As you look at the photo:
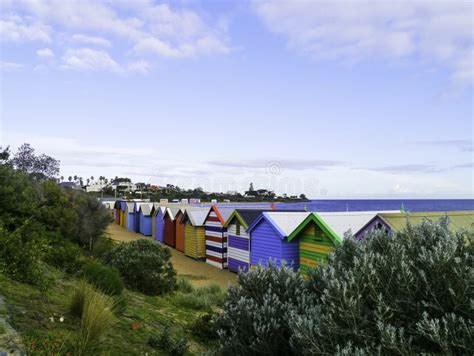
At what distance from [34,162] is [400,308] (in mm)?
49535

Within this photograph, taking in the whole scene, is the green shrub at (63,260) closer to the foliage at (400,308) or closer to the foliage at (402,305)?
the foliage at (402,305)

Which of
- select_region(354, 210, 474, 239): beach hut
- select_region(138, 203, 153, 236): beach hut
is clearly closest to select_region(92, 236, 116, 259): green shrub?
select_region(354, 210, 474, 239): beach hut

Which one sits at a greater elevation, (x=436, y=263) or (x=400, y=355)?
(x=436, y=263)

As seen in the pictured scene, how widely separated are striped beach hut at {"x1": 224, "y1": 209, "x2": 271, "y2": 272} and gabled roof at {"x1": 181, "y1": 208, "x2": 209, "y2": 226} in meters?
4.46

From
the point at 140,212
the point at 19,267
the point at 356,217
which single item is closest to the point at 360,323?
the point at 19,267

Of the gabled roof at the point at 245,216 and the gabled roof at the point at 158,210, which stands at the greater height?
the gabled roof at the point at 158,210

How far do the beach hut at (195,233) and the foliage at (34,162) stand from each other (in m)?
20.1

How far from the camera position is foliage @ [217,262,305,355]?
4465 mm

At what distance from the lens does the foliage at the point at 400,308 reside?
9.84ft

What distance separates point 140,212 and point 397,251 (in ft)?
141

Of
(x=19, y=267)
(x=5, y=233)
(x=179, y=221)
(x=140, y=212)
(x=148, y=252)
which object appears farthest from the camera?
(x=140, y=212)

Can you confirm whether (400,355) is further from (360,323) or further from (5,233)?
(5,233)

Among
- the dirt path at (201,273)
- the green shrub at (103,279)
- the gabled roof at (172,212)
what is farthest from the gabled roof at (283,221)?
the gabled roof at (172,212)

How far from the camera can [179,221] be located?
32125mm
